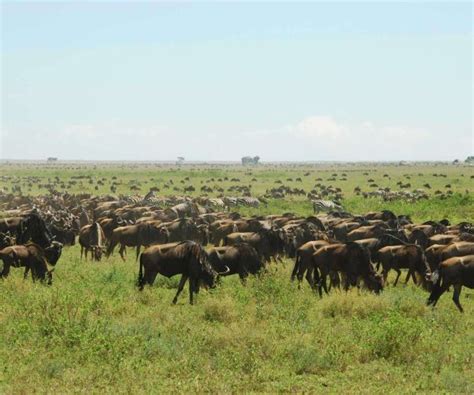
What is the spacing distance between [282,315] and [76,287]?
5790 mm

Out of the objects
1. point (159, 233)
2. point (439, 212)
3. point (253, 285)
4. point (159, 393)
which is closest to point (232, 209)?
point (439, 212)

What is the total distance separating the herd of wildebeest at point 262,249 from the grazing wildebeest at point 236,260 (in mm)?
30

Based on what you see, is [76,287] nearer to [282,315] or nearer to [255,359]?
[282,315]

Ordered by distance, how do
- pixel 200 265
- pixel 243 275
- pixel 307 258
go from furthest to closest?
1. pixel 307 258
2. pixel 243 275
3. pixel 200 265

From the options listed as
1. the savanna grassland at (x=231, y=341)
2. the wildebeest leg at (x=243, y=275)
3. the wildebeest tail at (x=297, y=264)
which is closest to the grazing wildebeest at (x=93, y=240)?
the savanna grassland at (x=231, y=341)

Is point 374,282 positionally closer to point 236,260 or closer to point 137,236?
point 236,260

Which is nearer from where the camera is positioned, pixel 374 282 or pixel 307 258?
pixel 374 282

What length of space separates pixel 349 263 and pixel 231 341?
6.25m

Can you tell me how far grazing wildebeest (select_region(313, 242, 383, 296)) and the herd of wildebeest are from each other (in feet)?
0.09

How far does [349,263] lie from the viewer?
17.4 meters

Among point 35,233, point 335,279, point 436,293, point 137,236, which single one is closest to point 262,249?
point 335,279

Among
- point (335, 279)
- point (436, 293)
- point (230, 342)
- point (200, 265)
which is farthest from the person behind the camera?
point (335, 279)

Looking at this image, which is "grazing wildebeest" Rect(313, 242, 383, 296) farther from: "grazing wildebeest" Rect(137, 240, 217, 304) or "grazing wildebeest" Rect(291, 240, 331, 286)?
"grazing wildebeest" Rect(137, 240, 217, 304)

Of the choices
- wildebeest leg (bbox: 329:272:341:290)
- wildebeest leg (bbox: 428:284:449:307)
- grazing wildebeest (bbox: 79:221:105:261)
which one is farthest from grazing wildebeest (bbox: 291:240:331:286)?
grazing wildebeest (bbox: 79:221:105:261)
